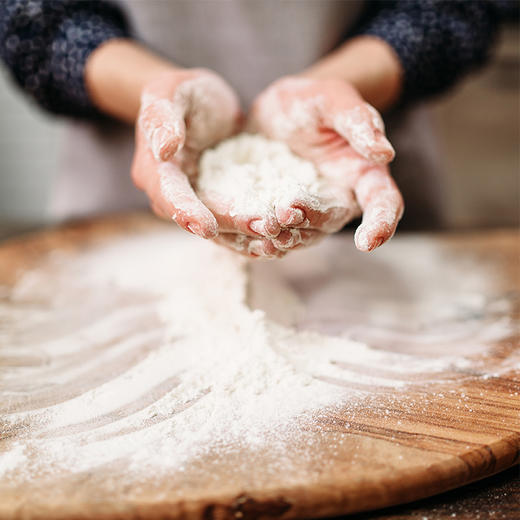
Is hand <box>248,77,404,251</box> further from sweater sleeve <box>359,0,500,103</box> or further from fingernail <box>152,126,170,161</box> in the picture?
sweater sleeve <box>359,0,500,103</box>

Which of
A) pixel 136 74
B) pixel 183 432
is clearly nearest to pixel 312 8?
pixel 136 74

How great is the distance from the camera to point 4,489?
43 centimetres

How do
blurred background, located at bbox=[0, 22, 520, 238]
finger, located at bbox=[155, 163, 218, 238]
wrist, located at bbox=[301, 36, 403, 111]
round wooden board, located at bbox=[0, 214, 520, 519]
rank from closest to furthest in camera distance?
1. round wooden board, located at bbox=[0, 214, 520, 519]
2. finger, located at bbox=[155, 163, 218, 238]
3. wrist, located at bbox=[301, 36, 403, 111]
4. blurred background, located at bbox=[0, 22, 520, 238]

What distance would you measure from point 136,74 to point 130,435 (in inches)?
22.0

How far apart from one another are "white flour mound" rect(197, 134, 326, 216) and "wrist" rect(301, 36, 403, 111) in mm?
200

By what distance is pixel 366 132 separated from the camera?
23.6 inches

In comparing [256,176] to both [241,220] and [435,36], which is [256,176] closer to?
[241,220]

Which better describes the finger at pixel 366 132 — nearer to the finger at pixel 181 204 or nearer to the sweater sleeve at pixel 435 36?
the finger at pixel 181 204

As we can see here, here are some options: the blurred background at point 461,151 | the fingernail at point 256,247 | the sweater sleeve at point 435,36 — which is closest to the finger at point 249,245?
the fingernail at point 256,247

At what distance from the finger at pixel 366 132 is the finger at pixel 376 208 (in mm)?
26

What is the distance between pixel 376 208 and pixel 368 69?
379mm

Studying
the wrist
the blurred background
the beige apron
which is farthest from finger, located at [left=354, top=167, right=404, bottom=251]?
the blurred background

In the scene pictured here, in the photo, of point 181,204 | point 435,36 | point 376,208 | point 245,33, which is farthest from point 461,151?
point 181,204

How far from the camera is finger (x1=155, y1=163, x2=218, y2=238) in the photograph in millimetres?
540
